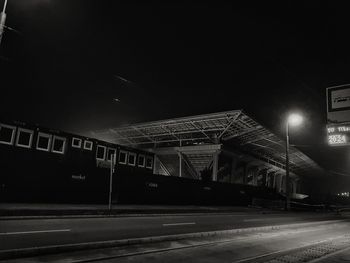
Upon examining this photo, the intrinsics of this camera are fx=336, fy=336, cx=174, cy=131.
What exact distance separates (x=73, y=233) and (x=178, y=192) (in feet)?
59.7

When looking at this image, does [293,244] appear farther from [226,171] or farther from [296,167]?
[296,167]

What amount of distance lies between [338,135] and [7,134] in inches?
1188

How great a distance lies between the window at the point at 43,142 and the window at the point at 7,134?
3188 millimetres

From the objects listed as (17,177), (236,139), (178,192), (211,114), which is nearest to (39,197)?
(17,177)

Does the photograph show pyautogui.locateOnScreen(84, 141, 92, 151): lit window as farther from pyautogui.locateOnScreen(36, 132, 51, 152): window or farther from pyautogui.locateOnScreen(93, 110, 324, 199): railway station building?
pyautogui.locateOnScreen(93, 110, 324, 199): railway station building

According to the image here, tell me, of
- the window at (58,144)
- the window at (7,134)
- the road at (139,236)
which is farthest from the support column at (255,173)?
the road at (139,236)

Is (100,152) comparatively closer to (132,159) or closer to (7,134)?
(132,159)

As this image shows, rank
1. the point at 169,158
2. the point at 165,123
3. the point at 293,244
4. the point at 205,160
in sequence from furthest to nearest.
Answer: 1. the point at 169,158
2. the point at 205,160
3. the point at 165,123
4. the point at 293,244

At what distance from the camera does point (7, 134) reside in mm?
33219

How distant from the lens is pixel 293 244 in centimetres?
1139

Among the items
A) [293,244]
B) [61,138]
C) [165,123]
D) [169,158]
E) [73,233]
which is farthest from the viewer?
[169,158]

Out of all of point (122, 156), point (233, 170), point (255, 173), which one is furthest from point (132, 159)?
point (255, 173)

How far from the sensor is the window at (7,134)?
1297 inches

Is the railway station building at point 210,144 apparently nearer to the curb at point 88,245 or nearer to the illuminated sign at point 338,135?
the illuminated sign at point 338,135
